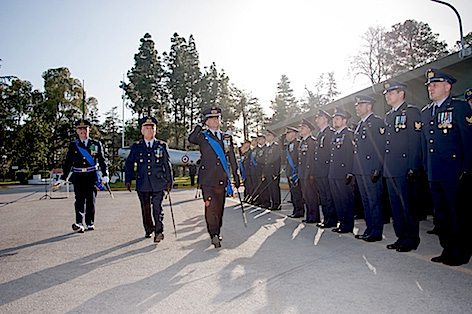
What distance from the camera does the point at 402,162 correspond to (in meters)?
5.77

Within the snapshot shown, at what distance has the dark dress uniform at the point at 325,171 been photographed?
7.94 meters

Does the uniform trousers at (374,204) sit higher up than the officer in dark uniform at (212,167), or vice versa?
the officer in dark uniform at (212,167)

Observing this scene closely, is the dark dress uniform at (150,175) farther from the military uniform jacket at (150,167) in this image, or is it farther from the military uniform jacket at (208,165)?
the military uniform jacket at (208,165)

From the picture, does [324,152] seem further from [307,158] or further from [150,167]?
[150,167]

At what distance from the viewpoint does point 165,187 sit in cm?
721

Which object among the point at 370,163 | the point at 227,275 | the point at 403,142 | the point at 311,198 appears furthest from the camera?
the point at 311,198

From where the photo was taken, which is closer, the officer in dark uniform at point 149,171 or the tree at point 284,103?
the officer in dark uniform at point 149,171

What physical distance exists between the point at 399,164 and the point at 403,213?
0.66 m

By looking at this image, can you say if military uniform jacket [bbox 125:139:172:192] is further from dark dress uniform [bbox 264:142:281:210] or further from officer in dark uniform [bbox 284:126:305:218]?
dark dress uniform [bbox 264:142:281:210]

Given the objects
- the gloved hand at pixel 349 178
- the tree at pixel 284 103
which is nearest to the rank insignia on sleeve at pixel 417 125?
the gloved hand at pixel 349 178

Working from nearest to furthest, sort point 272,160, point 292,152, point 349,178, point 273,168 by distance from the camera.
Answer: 1. point 349,178
2. point 292,152
3. point 272,160
4. point 273,168

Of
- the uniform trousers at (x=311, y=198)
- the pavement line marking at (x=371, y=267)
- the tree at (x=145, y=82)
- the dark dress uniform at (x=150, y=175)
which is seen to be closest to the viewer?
the pavement line marking at (x=371, y=267)

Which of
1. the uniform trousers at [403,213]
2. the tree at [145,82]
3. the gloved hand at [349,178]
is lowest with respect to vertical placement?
the uniform trousers at [403,213]

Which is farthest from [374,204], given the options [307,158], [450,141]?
[307,158]
